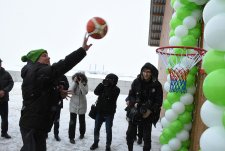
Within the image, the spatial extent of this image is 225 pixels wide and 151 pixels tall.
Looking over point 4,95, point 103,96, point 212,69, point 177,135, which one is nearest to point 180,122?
point 177,135

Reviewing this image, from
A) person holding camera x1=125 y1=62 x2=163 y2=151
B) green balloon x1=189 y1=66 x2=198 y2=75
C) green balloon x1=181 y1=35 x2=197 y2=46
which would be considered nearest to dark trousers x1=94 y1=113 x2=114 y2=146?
person holding camera x1=125 y1=62 x2=163 y2=151

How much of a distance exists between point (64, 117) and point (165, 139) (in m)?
5.12

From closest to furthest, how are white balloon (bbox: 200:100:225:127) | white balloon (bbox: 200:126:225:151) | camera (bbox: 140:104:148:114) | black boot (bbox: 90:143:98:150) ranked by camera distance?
1. white balloon (bbox: 200:126:225:151)
2. white balloon (bbox: 200:100:225:127)
3. camera (bbox: 140:104:148:114)
4. black boot (bbox: 90:143:98:150)

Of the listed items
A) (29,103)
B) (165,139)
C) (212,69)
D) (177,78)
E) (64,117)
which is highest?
(212,69)

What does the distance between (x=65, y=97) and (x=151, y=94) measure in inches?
62.1

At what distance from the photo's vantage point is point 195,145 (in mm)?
4438

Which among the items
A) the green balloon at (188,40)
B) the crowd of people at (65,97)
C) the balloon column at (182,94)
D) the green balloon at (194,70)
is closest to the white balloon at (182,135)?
the balloon column at (182,94)

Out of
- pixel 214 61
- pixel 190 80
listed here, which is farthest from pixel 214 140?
pixel 190 80

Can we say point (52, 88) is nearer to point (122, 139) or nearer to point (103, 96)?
point (103, 96)

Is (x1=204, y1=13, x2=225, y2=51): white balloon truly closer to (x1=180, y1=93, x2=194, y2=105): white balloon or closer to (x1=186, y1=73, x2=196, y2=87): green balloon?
(x1=186, y1=73, x2=196, y2=87): green balloon

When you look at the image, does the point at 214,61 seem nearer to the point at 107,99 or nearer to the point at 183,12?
the point at 183,12

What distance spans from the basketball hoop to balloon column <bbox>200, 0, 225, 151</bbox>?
2195 millimetres

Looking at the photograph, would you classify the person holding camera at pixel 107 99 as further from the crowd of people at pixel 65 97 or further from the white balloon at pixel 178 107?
the white balloon at pixel 178 107

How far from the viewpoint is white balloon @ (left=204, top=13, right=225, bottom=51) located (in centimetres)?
184
